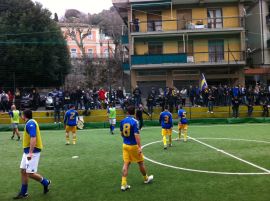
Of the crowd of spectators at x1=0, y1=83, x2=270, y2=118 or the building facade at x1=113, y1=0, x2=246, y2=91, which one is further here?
the building facade at x1=113, y1=0, x2=246, y2=91

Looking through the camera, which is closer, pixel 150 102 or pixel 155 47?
pixel 150 102

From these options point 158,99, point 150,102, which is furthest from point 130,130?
point 158,99

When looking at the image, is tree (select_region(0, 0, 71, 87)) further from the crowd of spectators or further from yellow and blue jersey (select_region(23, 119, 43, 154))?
yellow and blue jersey (select_region(23, 119, 43, 154))

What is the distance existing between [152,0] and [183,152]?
27.8 meters

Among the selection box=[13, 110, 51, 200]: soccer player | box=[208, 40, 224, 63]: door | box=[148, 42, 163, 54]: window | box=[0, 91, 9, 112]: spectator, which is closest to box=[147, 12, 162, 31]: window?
box=[148, 42, 163, 54]: window

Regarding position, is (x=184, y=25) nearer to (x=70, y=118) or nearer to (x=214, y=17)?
(x=214, y=17)

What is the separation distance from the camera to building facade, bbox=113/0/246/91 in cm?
3888

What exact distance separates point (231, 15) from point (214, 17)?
1824 millimetres

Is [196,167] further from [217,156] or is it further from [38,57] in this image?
[38,57]

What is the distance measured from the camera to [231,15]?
135 ft

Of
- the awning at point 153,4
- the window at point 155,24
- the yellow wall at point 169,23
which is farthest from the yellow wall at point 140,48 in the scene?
the awning at point 153,4

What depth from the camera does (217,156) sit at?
1367 cm

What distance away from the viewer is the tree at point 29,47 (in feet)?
126

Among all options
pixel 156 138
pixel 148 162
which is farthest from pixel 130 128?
pixel 156 138
